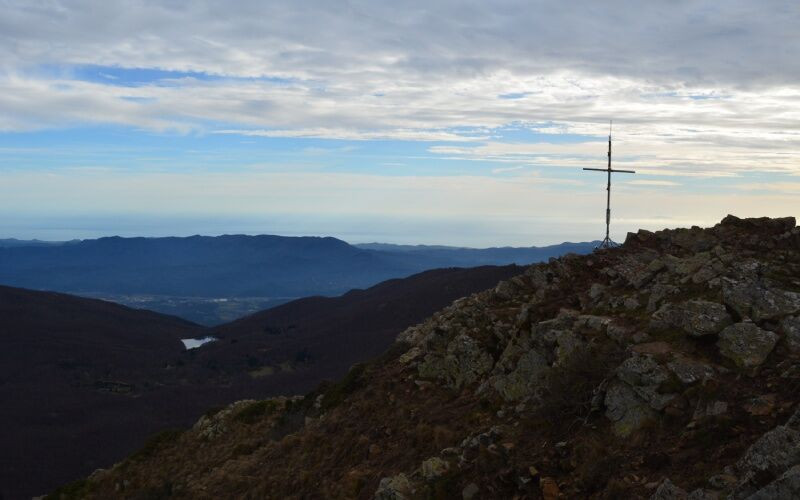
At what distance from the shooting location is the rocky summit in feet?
40.7

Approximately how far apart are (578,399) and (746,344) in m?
3.99

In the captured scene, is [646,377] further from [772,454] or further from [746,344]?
[772,454]

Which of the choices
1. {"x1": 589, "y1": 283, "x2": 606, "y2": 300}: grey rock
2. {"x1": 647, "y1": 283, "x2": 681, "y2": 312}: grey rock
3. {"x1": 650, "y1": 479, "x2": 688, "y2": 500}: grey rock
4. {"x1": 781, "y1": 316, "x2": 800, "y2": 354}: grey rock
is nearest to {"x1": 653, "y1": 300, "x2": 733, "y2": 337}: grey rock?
{"x1": 781, "y1": 316, "x2": 800, "y2": 354}: grey rock

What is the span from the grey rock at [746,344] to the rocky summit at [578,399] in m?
0.04

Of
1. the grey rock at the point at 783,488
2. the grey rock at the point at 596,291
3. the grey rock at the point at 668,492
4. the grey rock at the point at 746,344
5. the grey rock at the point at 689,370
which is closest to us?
the grey rock at the point at 783,488

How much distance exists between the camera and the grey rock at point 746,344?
46.9 feet

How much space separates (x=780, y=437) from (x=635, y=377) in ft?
13.5

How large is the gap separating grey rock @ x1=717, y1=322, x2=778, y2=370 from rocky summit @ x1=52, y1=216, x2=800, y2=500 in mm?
36

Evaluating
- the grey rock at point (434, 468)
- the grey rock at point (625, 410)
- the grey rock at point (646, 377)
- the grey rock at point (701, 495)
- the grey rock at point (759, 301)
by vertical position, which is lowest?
the grey rock at point (434, 468)

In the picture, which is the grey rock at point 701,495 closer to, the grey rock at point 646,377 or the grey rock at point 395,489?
the grey rock at point 646,377

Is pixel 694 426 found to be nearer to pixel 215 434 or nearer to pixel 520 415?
pixel 520 415

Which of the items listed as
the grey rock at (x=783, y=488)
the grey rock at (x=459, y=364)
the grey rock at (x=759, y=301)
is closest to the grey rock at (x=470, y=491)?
the grey rock at (x=783, y=488)

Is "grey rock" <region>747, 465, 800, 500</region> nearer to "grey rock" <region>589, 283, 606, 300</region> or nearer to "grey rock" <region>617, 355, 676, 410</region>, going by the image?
"grey rock" <region>617, 355, 676, 410</region>

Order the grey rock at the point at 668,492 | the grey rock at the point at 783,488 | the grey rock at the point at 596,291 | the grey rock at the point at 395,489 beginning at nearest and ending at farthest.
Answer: the grey rock at the point at 783,488 → the grey rock at the point at 668,492 → the grey rock at the point at 395,489 → the grey rock at the point at 596,291
